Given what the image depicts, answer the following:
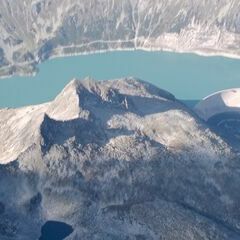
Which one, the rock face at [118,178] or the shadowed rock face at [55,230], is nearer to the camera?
the shadowed rock face at [55,230]

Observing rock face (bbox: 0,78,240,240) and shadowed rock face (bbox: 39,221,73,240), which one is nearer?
shadowed rock face (bbox: 39,221,73,240)

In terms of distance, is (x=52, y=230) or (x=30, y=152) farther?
(x=30, y=152)

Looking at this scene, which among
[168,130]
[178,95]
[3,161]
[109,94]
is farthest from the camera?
[178,95]

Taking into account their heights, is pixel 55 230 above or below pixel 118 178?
below

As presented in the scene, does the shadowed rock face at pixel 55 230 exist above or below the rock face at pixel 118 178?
below

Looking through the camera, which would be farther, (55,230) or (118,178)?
(118,178)

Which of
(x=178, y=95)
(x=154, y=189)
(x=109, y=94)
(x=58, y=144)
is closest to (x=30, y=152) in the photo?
(x=58, y=144)

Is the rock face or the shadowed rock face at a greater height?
the rock face

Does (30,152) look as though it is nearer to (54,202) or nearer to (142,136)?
(54,202)
